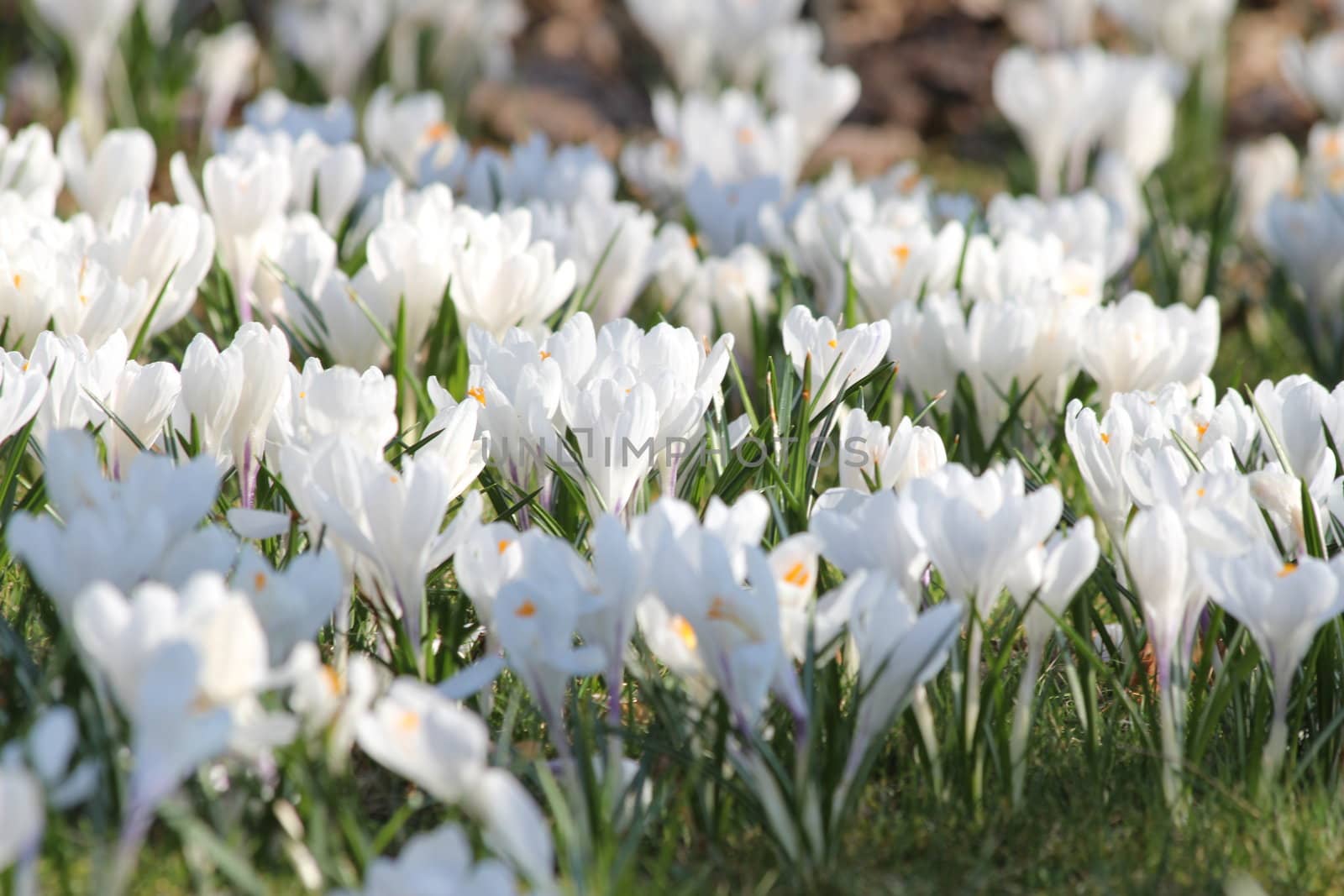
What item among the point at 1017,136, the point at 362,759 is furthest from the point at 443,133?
the point at 1017,136

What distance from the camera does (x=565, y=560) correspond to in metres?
1.24

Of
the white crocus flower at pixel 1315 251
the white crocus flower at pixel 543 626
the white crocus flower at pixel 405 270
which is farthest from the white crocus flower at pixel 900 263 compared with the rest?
the white crocus flower at pixel 543 626

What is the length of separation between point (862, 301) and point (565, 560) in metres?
1.35

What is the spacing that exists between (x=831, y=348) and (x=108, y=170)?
4.81 feet

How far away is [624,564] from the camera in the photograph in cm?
121

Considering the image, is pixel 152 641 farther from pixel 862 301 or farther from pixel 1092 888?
pixel 862 301

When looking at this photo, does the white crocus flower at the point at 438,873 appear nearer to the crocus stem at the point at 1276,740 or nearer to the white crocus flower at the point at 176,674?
the white crocus flower at the point at 176,674

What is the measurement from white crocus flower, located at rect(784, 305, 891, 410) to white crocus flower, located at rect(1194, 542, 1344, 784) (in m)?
0.56

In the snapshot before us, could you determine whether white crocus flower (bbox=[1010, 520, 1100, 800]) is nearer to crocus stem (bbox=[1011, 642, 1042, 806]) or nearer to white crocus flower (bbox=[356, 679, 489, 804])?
crocus stem (bbox=[1011, 642, 1042, 806])

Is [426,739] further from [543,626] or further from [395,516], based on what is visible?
[395,516]

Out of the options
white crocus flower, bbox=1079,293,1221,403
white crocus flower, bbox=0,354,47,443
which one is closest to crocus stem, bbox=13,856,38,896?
white crocus flower, bbox=0,354,47,443

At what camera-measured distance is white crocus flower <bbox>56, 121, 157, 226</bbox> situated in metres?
2.52

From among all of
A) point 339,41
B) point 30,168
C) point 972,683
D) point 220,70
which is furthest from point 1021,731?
point 339,41

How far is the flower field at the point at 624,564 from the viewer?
3.69 ft
